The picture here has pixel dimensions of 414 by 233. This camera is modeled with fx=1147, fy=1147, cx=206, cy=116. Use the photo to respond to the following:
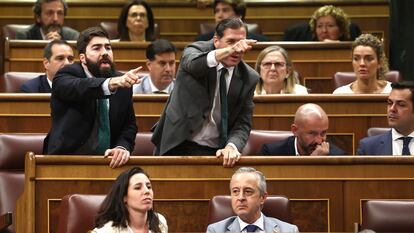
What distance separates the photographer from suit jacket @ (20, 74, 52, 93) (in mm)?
5395

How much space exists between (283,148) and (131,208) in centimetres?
98

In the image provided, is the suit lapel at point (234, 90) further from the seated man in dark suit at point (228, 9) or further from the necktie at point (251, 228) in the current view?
the seated man in dark suit at point (228, 9)

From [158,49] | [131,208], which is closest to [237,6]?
[158,49]

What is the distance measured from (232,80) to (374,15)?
310cm

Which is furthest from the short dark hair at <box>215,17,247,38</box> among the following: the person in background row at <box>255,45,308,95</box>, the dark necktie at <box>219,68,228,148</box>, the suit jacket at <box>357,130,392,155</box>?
the person in background row at <box>255,45,308,95</box>

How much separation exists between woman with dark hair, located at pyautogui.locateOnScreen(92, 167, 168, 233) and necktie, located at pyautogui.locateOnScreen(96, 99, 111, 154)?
0.44 metres

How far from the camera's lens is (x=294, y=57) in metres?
6.12

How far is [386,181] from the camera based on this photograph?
Result: 13.5 feet

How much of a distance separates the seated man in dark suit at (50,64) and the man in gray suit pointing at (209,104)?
127 centimetres

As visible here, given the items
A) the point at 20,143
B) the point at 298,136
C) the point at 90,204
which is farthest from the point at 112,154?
the point at 298,136

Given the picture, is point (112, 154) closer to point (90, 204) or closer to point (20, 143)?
point (90, 204)

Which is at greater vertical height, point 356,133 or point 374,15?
point 374,15

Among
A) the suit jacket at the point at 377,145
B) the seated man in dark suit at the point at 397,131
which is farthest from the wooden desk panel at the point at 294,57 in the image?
the suit jacket at the point at 377,145

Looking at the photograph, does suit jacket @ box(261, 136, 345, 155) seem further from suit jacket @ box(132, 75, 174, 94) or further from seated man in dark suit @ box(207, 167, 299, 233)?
suit jacket @ box(132, 75, 174, 94)
